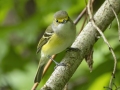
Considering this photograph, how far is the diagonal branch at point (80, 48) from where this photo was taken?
67.2 inches

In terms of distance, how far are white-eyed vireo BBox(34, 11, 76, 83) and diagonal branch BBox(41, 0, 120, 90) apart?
203 mm

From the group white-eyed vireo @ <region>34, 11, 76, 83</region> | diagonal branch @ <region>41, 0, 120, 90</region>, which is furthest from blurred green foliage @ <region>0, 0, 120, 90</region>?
diagonal branch @ <region>41, 0, 120, 90</region>

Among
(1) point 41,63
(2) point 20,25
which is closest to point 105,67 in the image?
Answer: (1) point 41,63

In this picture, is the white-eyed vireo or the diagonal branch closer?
the diagonal branch

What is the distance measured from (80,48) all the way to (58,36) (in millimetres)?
460

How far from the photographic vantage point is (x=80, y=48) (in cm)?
203

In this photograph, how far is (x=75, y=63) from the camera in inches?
75.1

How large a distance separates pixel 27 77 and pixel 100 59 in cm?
90

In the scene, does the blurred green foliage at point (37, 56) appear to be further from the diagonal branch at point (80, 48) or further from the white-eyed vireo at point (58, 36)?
the diagonal branch at point (80, 48)

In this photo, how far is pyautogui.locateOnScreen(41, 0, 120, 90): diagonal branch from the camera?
67.2 inches

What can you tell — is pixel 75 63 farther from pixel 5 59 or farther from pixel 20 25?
pixel 5 59

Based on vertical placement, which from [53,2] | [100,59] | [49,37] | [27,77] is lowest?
[27,77]

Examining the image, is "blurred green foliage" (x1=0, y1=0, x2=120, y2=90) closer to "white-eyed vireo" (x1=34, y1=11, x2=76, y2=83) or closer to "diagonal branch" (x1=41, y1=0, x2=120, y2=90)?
"white-eyed vireo" (x1=34, y1=11, x2=76, y2=83)

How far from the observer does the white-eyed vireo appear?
232 cm
